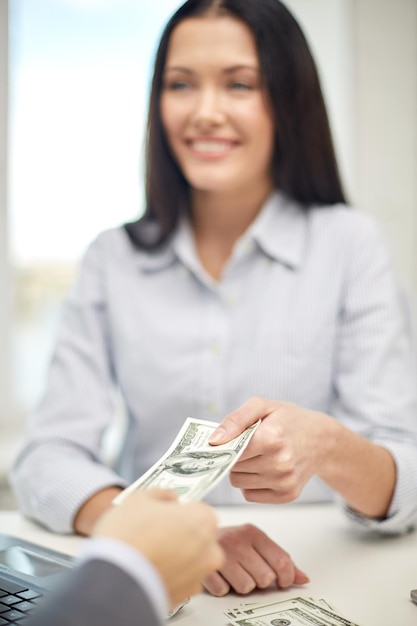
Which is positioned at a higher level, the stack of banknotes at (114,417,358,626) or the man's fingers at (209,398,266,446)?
the man's fingers at (209,398,266,446)

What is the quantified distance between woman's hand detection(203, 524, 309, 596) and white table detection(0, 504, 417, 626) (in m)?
0.01

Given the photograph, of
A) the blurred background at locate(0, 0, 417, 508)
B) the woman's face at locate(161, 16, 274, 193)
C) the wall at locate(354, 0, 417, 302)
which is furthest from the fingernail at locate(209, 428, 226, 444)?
the wall at locate(354, 0, 417, 302)

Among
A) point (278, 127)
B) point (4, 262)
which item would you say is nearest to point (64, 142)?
point (4, 262)

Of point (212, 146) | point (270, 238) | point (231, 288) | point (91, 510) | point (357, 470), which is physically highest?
point (212, 146)

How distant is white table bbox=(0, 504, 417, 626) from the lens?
0.94 m

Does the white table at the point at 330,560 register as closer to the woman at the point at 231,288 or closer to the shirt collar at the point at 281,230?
the woman at the point at 231,288

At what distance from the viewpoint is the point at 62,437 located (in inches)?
57.8

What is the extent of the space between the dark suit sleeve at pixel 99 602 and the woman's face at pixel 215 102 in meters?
1.15

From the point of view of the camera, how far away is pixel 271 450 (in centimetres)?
97

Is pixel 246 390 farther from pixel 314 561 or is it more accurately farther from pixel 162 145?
pixel 162 145

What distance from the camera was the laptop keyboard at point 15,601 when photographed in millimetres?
799

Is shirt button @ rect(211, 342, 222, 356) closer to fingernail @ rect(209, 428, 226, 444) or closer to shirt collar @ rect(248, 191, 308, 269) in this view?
shirt collar @ rect(248, 191, 308, 269)

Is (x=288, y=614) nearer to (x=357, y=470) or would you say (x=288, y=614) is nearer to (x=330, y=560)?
(x=330, y=560)

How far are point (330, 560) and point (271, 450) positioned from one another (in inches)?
10.9
